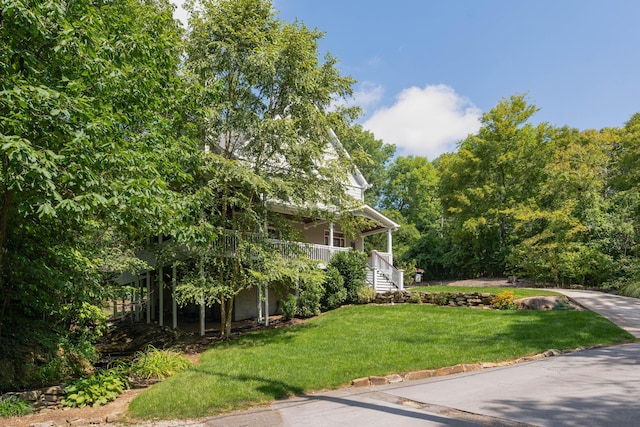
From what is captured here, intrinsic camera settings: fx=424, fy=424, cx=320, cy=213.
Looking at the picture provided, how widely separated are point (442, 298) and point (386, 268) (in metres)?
3.74

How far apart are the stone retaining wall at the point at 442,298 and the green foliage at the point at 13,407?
13230 mm

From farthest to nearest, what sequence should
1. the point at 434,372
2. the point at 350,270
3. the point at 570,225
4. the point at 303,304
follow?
the point at 570,225 → the point at 350,270 → the point at 303,304 → the point at 434,372

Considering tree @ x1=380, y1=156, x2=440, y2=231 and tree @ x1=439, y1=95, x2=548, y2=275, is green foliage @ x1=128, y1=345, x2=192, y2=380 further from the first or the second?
tree @ x1=380, y1=156, x2=440, y2=231

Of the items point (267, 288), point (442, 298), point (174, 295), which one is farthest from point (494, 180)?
point (174, 295)

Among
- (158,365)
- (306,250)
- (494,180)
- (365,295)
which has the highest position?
(494,180)

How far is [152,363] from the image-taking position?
9.82 metres

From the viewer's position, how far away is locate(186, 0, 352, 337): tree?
41.6ft

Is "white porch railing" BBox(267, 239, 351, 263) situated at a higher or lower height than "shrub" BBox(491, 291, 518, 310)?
higher

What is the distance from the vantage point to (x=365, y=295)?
711 inches

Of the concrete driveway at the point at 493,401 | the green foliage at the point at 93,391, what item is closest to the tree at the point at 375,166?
the concrete driveway at the point at 493,401

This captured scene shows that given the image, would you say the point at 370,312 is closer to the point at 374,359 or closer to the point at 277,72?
the point at 374,359

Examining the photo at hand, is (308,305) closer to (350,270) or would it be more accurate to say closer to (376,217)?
(350,270)

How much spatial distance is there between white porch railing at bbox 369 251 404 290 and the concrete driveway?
11351 mm

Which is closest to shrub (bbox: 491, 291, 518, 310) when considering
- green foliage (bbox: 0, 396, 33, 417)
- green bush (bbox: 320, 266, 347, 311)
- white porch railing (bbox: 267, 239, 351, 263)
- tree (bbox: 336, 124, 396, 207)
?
green bush (bbox: 320, 266, 347, 311)
